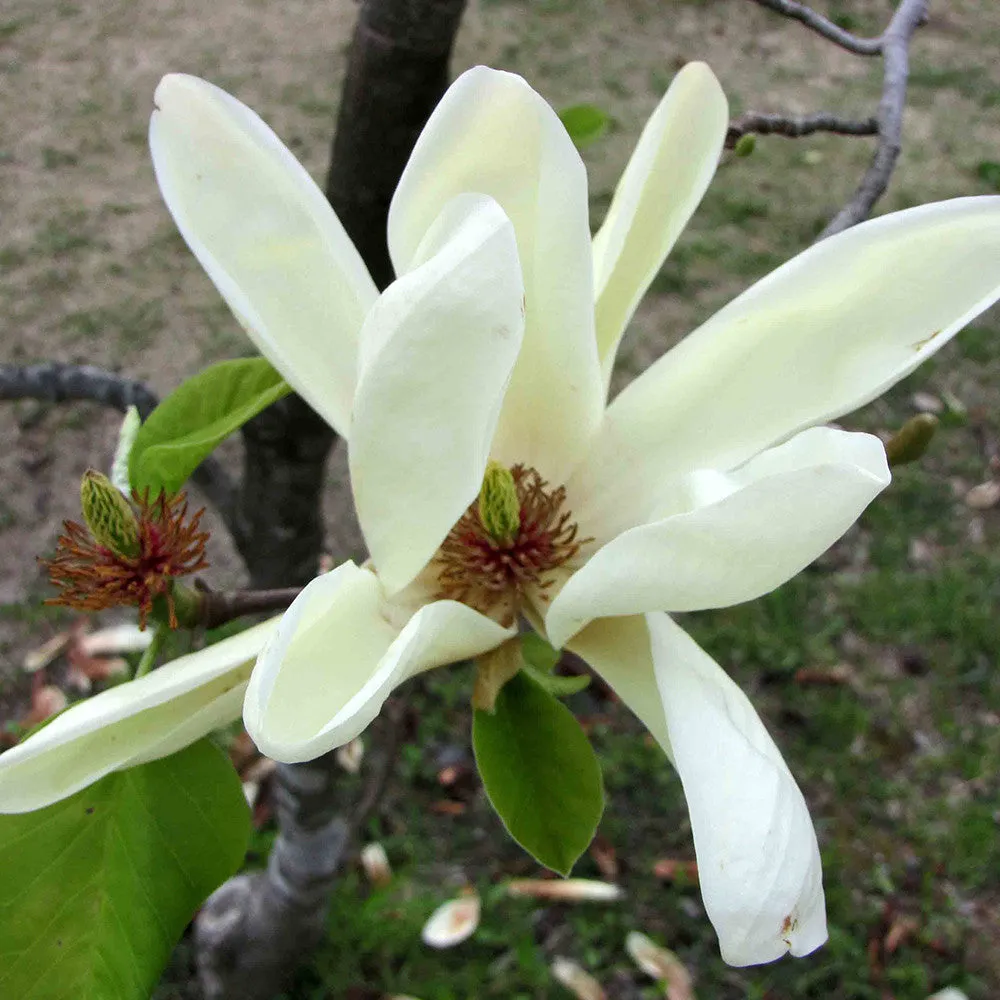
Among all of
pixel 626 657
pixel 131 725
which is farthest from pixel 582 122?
pixel 131 725

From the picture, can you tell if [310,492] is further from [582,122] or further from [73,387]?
[582,122]

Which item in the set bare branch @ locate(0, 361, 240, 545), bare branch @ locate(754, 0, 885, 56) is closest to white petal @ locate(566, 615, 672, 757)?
bare branch @ locate(754, 0, 885, 56)

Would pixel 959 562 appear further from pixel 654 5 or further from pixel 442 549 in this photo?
pixel 654 5

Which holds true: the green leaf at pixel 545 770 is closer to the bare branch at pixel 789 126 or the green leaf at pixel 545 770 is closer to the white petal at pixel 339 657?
the white petal at pixel 339 657

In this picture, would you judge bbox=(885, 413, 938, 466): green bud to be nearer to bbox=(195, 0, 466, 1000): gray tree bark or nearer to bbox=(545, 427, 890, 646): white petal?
bbox=(545, 427, 890, 646): white petal

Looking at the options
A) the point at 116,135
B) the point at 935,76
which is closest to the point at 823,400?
the point at 116,135

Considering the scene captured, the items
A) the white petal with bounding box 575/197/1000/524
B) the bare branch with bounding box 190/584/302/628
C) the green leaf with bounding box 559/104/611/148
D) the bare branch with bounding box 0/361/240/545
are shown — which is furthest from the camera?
the bare branch with bounding box 0/361/240/545
